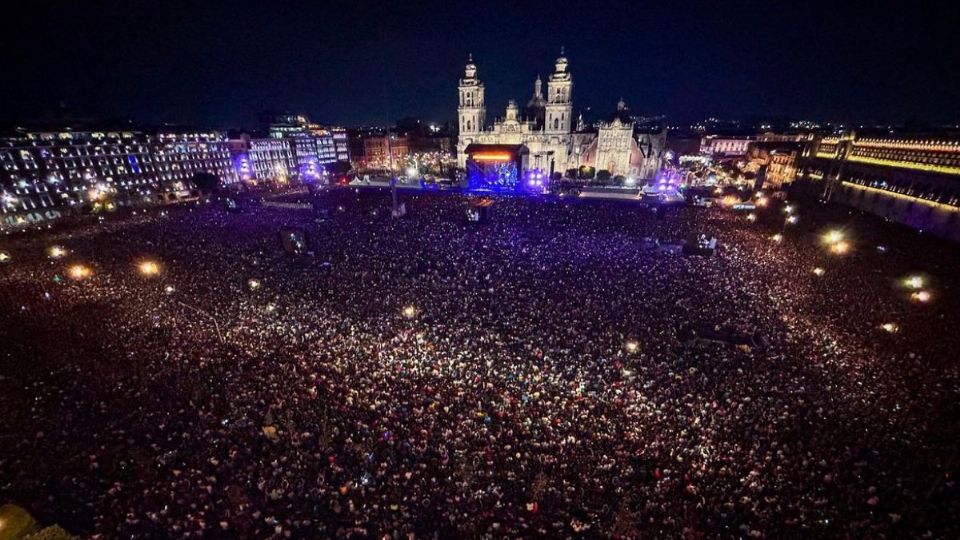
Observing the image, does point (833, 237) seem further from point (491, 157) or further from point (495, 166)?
point (491, 157)

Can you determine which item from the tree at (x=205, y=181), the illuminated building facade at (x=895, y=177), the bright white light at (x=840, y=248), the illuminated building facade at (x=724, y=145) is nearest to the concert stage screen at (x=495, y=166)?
the tree at (x=205, y=181)

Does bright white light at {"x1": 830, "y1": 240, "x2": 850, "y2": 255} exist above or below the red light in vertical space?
below

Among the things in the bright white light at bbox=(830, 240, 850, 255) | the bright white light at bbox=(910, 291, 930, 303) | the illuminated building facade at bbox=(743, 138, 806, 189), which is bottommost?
the bright white light at bbox=(910, 291, 930, 303)

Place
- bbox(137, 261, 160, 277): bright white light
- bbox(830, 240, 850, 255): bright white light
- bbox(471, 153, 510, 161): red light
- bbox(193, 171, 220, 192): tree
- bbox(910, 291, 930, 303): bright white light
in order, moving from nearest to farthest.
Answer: bbox(910, 291, 930, 303): bright white light
bbox(137, 261, 160, 277): bright white light
bbox(830, 240, 850, 255): bright white light
bbox(193, 171, 220, 192): tree
bbox(471, 153, 510, 161): red light

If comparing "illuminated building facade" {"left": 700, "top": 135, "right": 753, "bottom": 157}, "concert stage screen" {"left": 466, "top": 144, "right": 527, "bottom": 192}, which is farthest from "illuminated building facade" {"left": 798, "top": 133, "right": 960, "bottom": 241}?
"illuminated building facade" {"left": 700, "top": 135, "right": 753, "bottom": 157}

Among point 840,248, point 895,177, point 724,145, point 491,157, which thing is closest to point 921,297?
point 840,248

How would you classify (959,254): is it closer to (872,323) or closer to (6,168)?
(872,323)

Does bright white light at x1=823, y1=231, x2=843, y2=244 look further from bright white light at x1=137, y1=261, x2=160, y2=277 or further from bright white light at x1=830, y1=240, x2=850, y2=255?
bright white light at x1=137, y1=261, x2=160, y2=277
